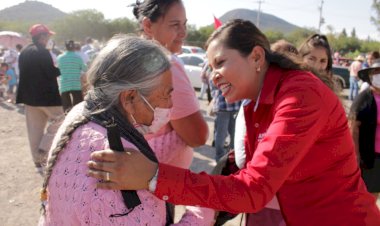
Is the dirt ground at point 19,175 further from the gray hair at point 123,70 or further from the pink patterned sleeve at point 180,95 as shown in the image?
the gray hair at point 123,70

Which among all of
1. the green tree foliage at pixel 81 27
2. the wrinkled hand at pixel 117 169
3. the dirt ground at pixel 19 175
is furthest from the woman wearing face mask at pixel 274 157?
the green tree foliage at pixel 81 27

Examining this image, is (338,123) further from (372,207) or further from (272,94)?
(372,207)

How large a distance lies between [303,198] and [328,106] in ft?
1.22

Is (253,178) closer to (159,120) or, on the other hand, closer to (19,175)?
(159,120)

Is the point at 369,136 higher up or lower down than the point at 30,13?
higher up

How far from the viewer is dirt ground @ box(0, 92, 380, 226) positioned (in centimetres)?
398

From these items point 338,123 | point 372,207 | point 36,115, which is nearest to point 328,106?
point 338,123

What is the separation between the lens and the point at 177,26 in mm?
2352

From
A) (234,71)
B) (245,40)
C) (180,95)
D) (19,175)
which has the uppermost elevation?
(245,40)

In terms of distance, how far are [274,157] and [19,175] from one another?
4599 mm

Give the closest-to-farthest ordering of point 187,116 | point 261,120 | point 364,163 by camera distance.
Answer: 1. point 261,120
2. point 187,116
3. point 364,163

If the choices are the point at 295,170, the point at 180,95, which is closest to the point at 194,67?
the point at 180,95

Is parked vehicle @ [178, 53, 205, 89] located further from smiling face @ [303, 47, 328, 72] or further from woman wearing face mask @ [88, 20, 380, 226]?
woman wearing face mask @ [88, 20, 380, 226]

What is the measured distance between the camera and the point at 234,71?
161cm
